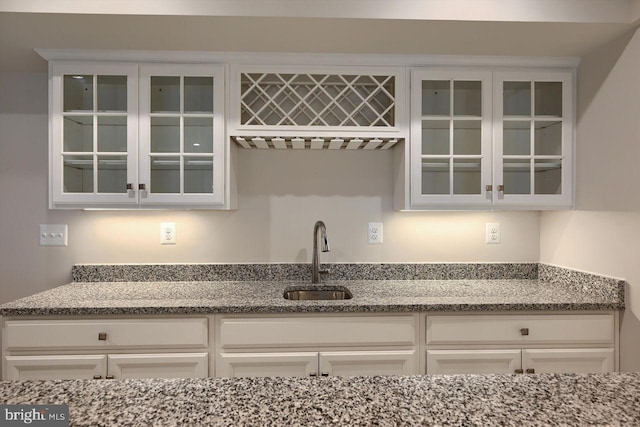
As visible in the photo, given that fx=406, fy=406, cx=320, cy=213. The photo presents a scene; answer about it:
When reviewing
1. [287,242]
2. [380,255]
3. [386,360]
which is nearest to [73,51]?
Result: [287,242]

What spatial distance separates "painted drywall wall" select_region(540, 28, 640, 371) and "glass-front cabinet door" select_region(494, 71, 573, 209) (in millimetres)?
66

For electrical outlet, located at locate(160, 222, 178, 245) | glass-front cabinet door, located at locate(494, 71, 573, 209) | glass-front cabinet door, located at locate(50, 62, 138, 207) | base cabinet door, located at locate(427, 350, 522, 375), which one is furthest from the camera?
electrical outlet, located at locate(160, 222, 178, 245)

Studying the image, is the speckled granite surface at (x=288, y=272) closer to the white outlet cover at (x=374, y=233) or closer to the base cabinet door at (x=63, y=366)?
the white outlet cover at (x=374, y=233)

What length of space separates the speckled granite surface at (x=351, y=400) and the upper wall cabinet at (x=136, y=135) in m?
1.30

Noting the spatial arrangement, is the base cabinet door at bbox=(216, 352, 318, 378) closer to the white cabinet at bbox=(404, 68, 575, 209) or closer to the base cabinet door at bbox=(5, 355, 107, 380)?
the base cabinet door at bbox=(5, 355, 107, 380)

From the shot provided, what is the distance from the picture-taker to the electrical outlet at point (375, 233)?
234 cm

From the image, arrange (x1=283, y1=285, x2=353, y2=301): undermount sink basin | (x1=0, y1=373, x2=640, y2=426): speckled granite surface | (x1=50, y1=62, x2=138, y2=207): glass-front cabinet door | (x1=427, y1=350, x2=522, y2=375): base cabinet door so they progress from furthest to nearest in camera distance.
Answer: (x1=283, y1=285, x2=353, y2=301): undermount sink basin, (x1=50, y1=62, x2=138, y2=207): glass-front cabinet door, (x1=427, y1=350, x2=522, y2=375): base cabinet door, (x1=0, y1=373, x2=640, y2=426): speckled granite surface

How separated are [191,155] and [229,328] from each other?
0.85 m

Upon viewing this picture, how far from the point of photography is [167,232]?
2287 millimetres

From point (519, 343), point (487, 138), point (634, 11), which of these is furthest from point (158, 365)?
point (634, 11)

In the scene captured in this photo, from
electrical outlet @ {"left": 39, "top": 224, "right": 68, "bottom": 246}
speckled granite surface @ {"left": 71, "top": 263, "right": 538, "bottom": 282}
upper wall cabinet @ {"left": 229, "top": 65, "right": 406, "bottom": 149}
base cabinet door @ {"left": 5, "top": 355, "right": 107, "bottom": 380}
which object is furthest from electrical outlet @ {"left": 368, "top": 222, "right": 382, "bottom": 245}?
electrical outlet @ {"left": 39, "top": 224, "right": 68, "bottom": 246}

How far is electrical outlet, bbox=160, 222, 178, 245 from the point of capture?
2.29 meters

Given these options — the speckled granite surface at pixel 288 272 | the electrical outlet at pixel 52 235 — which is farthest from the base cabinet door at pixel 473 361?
the electrical outlet at pixel 52 235

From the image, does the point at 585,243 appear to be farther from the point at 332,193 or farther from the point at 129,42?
the point at 129,42
